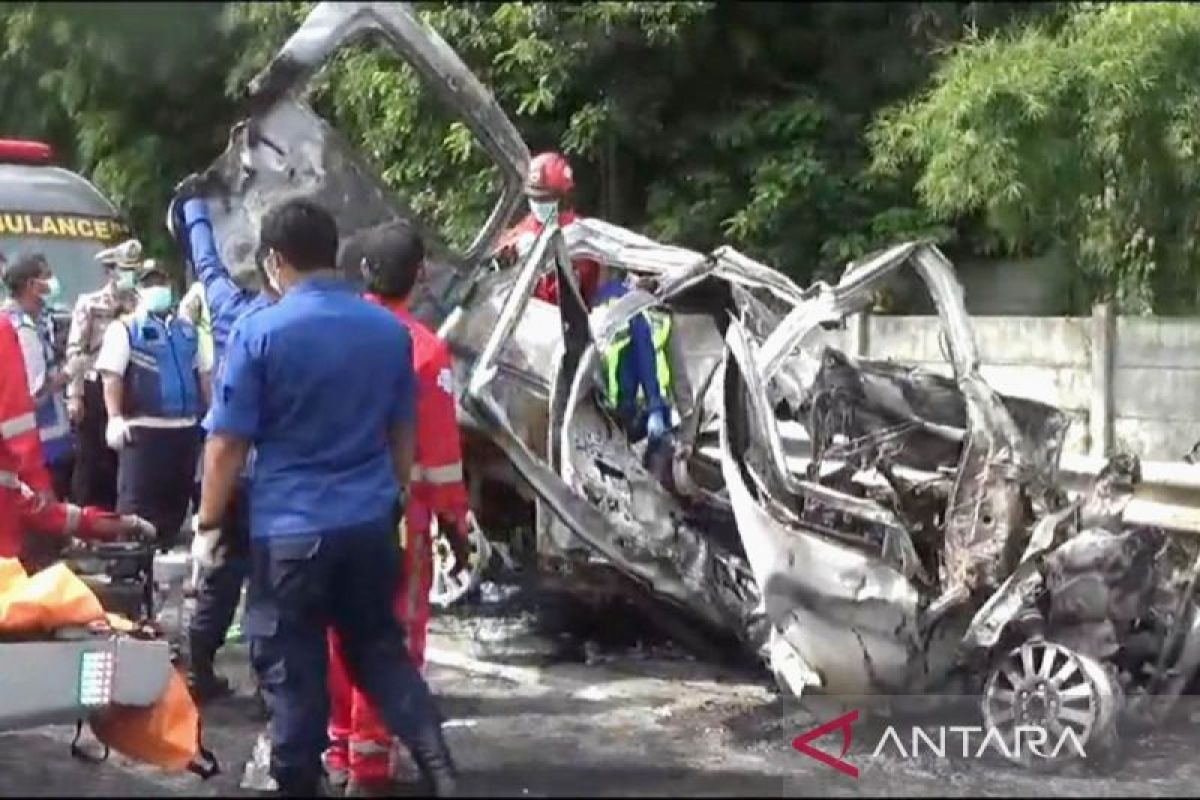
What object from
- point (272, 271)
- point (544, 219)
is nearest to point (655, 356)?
point (544, 219)

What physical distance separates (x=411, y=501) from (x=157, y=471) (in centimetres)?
275

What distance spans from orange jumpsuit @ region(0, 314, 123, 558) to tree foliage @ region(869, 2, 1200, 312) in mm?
4996

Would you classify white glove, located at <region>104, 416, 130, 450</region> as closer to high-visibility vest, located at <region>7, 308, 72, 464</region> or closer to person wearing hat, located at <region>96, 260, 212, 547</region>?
person wearing hat, located at <region>96, 260, 212, 547</region>

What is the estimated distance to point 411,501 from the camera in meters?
5.62

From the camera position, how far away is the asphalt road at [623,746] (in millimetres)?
5859

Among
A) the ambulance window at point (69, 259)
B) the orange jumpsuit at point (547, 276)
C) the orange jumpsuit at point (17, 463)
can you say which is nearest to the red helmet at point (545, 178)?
the orange jumpsuit at point (547, 276)

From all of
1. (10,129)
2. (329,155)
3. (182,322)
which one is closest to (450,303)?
(329,155)

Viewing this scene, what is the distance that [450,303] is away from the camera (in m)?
7.72

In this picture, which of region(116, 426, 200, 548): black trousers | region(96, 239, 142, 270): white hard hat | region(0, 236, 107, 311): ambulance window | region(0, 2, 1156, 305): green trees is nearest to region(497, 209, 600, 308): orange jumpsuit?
region(0, 2, 1156, 305): green trees

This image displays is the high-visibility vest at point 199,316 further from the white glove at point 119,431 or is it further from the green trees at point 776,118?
the green trees at point 776,118

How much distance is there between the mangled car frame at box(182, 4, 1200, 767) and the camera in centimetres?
628

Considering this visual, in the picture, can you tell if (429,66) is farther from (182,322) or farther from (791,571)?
(791,571)

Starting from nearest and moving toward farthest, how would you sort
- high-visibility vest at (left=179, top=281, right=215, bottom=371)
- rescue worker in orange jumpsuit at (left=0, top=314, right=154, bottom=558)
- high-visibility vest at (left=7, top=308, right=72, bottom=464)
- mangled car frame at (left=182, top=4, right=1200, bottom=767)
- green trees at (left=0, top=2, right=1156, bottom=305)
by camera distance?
rescue worker in orange jumpsuit at (left=0, top=314, right=154, bottom=558) < mangled car frame at (left=182, top=4, right=1200, bottom=767) < high-visibility vest at (left=179, top=281, right=215, bottom=371) < high-visibility vest at (left=7, top=308, right=72, bottom=464) < green trees at (left=0, top=2, right=1156, bottom=305)

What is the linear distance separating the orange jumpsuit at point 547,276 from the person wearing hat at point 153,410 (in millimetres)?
1431
